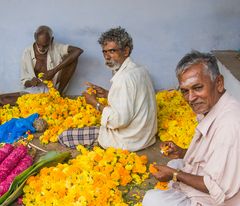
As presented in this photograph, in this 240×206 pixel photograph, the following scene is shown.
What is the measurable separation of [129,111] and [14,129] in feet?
5.83

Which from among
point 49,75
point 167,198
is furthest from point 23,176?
point 49,75

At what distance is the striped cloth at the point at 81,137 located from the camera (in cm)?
546

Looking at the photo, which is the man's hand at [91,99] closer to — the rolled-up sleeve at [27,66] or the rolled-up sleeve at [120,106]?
the rolled-up sleeve at [120,106]

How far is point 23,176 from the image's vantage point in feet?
14.0

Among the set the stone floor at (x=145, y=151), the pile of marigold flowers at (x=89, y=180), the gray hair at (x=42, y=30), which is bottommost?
the stone floor at (x=145, y=151)

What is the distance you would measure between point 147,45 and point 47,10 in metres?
1.86

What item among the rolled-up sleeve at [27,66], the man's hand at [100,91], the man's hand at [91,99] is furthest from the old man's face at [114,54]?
the rolled-up sleeve at [27,66]

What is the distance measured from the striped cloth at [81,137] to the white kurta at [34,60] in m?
1.61

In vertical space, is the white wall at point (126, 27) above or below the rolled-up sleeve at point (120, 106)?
above

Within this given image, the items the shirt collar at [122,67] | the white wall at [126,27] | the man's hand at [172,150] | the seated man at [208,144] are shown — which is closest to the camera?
the seated man at [208,144]

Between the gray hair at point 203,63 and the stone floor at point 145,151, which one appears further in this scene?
the stone floor at point 145,151

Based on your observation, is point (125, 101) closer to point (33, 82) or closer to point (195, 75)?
point (195, 75)

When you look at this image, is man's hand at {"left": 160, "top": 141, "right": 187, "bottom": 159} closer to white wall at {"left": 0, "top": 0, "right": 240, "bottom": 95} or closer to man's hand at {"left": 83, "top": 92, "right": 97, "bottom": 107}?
man's hand at {"left": 83, "top": 92, "right": 97, "bottom": 107}

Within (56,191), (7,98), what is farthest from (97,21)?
(56,191)
